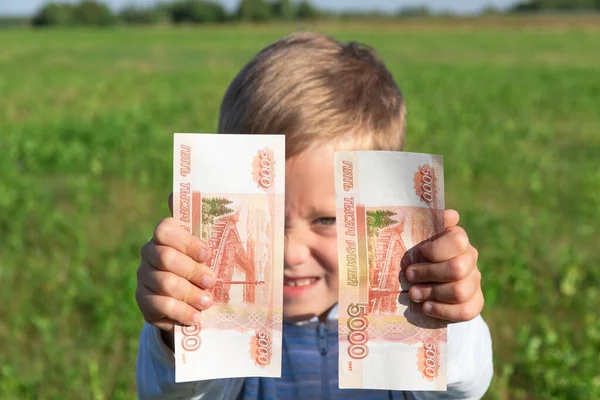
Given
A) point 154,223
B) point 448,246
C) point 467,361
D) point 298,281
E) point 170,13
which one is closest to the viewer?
point 448,246

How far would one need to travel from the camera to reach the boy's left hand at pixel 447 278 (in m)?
1.29

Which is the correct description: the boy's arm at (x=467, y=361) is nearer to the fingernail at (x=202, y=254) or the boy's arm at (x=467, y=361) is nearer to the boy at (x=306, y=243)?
the boy at (x=306, y=243)

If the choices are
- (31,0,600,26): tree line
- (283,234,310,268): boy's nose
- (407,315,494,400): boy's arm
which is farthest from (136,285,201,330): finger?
(31,0,600,26): tree line

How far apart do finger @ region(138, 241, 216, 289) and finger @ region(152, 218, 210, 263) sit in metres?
0.01

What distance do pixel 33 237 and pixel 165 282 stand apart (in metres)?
3.24

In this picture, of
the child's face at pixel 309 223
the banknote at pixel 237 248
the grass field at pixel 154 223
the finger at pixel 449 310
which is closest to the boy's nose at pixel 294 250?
the child's face at pixel 309 223

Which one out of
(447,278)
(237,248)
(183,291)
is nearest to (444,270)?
(447,278)

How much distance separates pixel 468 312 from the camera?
1.32 metres

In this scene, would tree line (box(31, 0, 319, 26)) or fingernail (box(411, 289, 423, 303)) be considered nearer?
fingernail (box(411, 289, 423, 303))

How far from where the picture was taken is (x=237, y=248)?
4.42 ft

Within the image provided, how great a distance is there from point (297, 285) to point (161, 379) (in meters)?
0.41

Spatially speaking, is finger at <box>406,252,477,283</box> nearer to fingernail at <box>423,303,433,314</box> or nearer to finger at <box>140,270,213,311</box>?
fingernail at <box>423,303,433,314</box>

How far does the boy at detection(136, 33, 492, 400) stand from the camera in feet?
4.44

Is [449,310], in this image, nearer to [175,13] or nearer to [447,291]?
[447,291]
